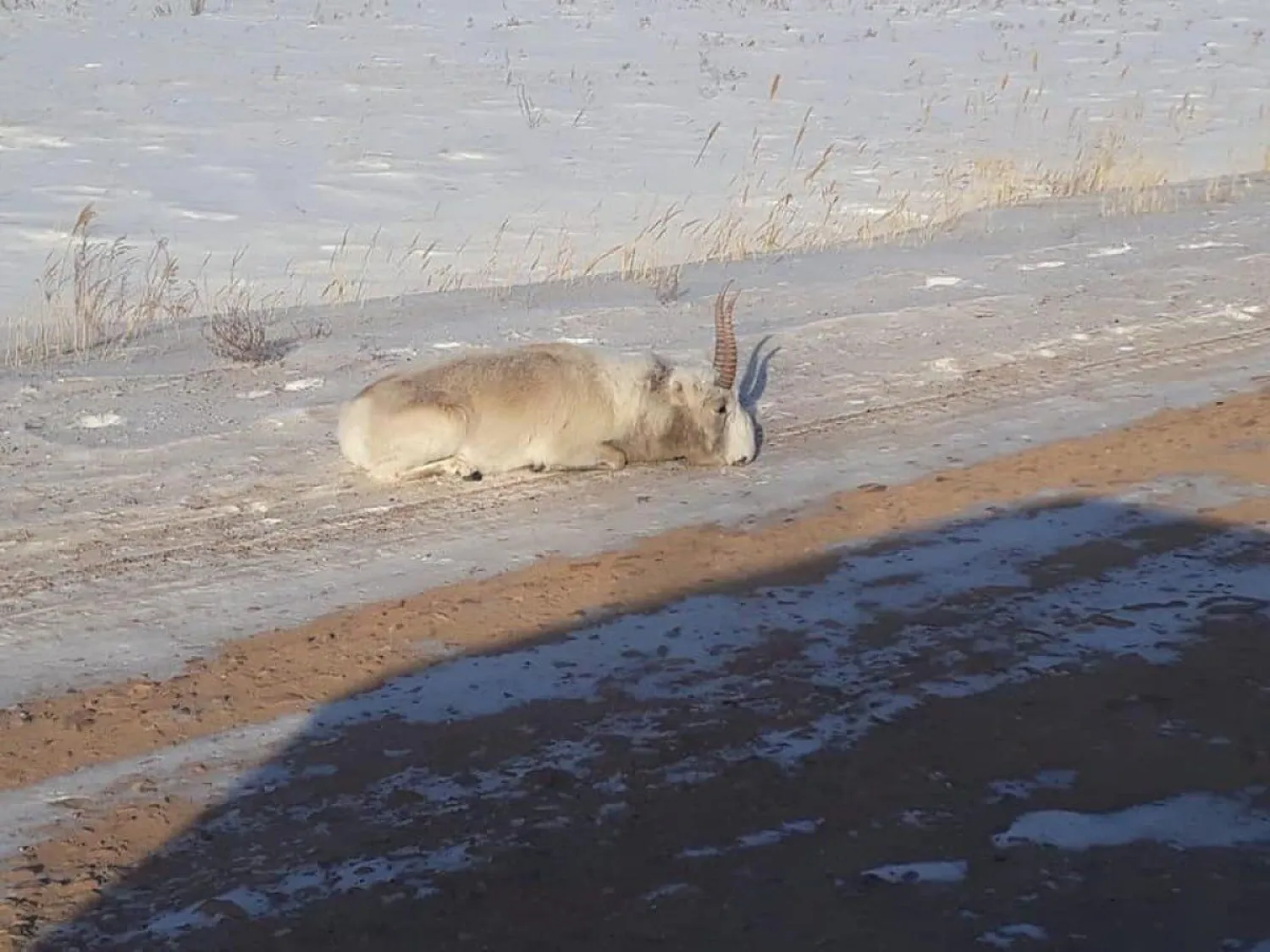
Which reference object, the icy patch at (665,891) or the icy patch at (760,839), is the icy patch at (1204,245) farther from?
the icy patch at (665,891)

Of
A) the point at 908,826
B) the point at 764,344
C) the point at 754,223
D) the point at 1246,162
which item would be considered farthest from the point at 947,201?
the point at 908,826

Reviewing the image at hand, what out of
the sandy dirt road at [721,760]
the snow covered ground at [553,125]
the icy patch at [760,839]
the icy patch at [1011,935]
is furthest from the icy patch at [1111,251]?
the icy patch at [1011,935]

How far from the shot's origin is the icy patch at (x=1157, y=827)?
564 cm

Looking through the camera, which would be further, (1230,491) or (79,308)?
(79,308)

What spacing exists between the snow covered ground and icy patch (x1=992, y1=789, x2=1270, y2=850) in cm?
1004

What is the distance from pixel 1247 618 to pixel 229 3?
29.2 m

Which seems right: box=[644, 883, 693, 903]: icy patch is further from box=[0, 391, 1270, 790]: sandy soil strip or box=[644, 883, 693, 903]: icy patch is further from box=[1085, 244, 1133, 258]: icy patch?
box=[1085, 244, 1133, 258]: icy patch

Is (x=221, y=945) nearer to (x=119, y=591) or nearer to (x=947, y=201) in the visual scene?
(x=119, y=591)

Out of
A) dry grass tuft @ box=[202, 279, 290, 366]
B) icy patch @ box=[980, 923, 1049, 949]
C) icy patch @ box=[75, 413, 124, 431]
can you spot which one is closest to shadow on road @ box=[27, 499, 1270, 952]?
icy patch @ box=[980, 923, 1049, 949]

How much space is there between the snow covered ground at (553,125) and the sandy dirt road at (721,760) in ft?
24.5

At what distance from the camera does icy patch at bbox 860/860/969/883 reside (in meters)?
5.45

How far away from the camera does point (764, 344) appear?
1240 centimetres

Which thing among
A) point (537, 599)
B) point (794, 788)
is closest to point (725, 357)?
point (537, 599)

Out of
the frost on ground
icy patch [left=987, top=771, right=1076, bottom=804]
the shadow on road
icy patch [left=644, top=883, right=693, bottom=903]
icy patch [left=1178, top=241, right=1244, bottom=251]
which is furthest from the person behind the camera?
icy patch [left=1178, top=241, right=1244, bottom=251]
